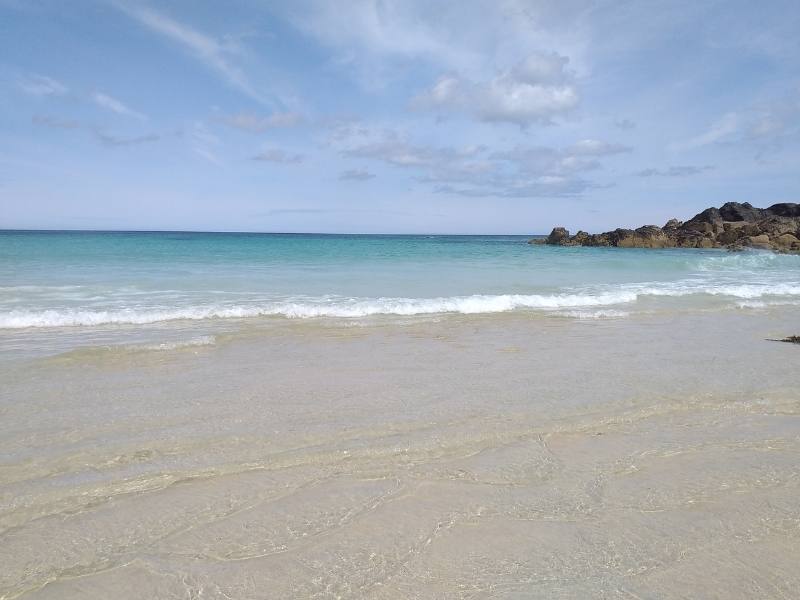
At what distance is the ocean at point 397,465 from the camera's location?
7.71ft

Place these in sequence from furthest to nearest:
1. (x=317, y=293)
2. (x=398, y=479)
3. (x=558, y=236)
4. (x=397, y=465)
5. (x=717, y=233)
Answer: (x=558, y=236) → (x=717, y=233) → (x=317, y=293) → (x=397, y=465) → (x=398, y=479)

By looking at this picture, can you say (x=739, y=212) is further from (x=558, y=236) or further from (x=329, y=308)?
(x=329, y=308)

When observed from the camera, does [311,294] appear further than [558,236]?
No

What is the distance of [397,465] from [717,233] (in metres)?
59.2

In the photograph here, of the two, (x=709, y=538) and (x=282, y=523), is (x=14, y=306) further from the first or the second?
(x=709, y=538)

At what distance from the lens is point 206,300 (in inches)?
469

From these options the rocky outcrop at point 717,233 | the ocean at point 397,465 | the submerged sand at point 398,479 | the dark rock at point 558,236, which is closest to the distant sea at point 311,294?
the ocean at point 397,465

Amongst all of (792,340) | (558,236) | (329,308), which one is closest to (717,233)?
(558,236)

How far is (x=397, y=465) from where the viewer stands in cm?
346

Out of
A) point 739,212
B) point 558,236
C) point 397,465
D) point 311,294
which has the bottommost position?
point 397,465

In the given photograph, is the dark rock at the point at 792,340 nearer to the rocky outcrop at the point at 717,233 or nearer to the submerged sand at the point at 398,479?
the submerged sand at the point at 398,479

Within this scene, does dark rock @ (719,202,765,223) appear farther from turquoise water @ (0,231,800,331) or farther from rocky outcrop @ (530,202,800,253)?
turquoise water @ (0,231,800,331)

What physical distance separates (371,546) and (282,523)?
0.54 meters

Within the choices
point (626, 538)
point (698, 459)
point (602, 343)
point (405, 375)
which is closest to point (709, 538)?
point (626, 538)
